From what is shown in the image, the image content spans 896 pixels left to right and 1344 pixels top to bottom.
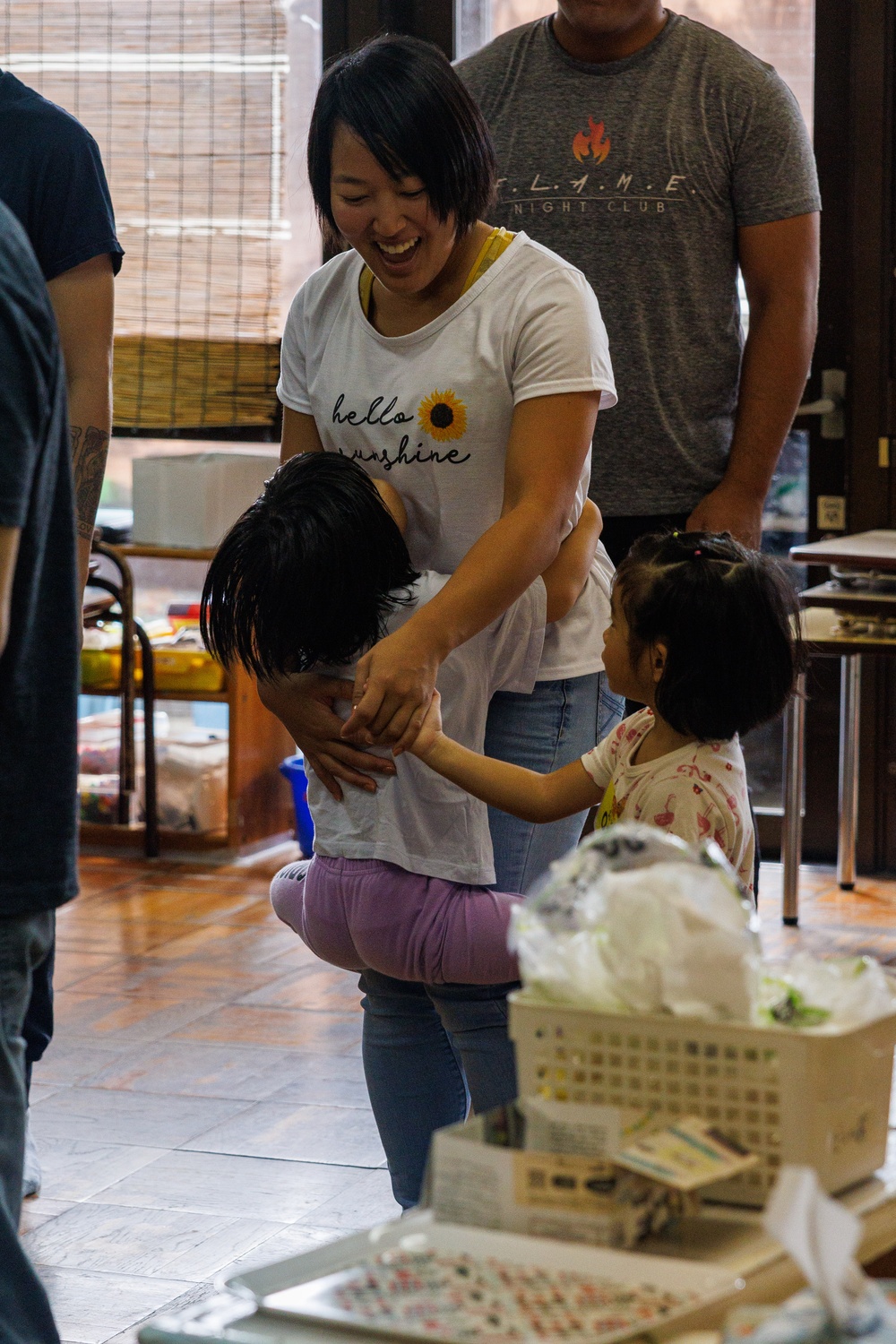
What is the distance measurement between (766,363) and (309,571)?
1.10 metres

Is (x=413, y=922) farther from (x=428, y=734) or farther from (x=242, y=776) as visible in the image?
(x=242, y=776)

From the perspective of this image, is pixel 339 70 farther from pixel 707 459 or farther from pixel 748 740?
pixel 748 740

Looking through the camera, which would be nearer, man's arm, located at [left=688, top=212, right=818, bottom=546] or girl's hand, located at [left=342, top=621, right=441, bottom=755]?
girl's hand, located at [left=342, top=621, right=441, bottom=755]

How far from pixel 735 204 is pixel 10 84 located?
3.40 ft

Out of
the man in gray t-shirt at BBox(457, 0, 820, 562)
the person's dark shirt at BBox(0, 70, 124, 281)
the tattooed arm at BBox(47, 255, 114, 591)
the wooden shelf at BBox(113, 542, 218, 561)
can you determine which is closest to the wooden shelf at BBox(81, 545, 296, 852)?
the wooden shelf at BBox(113, 542, 218, 561)

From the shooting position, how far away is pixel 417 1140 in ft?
6.19

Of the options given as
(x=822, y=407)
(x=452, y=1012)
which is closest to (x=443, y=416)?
(x=452, y=1012)

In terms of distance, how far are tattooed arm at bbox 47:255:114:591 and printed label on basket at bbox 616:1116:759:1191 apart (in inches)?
45.2

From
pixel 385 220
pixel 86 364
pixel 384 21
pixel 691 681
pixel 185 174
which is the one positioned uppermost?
pixel 384 21

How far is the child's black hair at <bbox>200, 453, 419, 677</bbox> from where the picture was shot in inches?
65.6

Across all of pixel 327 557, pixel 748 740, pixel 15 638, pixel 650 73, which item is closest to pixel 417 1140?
pixel 327 557

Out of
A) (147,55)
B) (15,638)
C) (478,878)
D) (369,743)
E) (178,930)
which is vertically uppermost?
(147,55)

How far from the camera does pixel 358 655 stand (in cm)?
176

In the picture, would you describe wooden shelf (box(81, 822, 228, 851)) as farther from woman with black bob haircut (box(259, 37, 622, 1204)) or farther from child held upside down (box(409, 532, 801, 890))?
child held upside down (box(409, 532, 801, 890))
